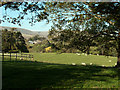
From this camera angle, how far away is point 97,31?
1120 cm

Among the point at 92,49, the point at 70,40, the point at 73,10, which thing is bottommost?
the point at 92,49

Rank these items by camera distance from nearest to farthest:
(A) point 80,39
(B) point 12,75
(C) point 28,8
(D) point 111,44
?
(B) point 12,75 → (C) point 28,8 → (A) point 80,39 → (D) point 111,44

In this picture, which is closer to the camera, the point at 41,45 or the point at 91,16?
the point at 91,16

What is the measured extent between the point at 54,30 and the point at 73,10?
7.09 ft

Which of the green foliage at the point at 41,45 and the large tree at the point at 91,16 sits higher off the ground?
the large tree at the point at 91,16

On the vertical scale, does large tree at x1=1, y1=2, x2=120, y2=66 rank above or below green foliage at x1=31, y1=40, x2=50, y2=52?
above

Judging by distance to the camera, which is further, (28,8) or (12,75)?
(28,8)

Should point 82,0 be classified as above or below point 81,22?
above

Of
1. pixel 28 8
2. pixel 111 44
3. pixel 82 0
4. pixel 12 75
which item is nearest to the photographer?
pixel 12 75

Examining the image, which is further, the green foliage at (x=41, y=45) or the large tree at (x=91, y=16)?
the green foliage at (x=41, y=45)

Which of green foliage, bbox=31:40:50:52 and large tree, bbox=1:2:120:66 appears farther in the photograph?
green foliage, bbox=31:40:50:52

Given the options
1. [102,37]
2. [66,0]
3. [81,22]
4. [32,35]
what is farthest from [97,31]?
[32,35]

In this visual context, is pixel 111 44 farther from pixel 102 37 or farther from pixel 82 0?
pixel 82 0

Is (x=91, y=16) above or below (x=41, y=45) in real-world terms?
above
